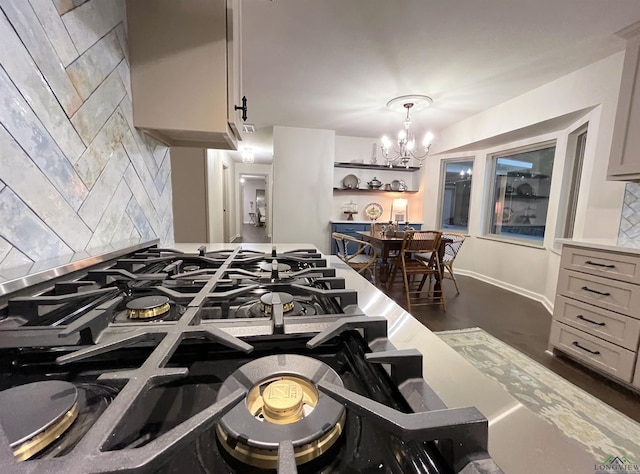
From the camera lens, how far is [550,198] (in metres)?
2.84

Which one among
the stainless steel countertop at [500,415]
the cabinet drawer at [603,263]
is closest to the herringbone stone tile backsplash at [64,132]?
the stainless steel countertop at [500,415]

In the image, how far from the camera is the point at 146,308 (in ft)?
1.50

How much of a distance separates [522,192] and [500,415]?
390 centimetres

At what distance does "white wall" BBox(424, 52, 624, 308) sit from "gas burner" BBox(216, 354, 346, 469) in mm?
2381

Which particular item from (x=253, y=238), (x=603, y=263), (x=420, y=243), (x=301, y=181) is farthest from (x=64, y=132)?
(x=253, y=238)

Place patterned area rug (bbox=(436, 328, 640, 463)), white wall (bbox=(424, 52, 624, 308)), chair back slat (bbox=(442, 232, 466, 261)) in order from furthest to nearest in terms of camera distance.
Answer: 1. chair back slat (bbox=(442, 232, 466, 261))
2. white wall (bbox=(424, 52, 624, 308))
3. patterned area rug (bbox=(436, 328, 640, 463))

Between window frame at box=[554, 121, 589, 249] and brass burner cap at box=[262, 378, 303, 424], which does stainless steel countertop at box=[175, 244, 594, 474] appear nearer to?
brass burner cap at box=[262, 378, 303, 424]

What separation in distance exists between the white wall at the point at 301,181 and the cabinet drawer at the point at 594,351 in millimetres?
2844

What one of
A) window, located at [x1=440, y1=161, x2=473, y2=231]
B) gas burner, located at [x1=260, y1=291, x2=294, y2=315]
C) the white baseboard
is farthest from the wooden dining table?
gas burner, located at [x1=260, y1=291, x2=294, y2=315]

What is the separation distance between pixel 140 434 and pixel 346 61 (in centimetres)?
247

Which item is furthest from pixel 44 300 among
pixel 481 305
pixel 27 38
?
pixel 481 305

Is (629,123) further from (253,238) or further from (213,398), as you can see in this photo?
(253,238)

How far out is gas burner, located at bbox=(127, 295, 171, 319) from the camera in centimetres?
45

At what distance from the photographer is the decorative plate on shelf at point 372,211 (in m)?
4.50
